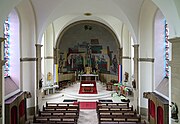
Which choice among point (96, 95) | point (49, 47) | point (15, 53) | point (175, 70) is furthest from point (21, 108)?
point (49, 47)

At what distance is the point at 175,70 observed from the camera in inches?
302

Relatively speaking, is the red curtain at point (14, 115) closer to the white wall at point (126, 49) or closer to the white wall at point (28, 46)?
the white wall at point (28, 46)

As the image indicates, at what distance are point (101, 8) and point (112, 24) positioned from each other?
6.06 meters

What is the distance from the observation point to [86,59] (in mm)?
26828

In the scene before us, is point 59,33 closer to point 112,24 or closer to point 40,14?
point 112,24

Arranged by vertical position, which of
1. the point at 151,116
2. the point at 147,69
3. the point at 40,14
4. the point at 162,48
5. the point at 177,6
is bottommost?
the point at 151,116

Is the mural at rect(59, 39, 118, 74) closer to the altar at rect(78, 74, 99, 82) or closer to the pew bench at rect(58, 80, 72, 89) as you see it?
the altar at rect(78, 74, 99, 82)

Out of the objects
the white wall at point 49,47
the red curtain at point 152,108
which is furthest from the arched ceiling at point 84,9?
the white wall at point 49,47

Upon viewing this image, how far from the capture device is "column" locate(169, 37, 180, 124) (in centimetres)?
737

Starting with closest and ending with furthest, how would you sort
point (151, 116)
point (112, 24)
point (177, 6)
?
point (177, 6) → point (151, 116) → point (112, 24)

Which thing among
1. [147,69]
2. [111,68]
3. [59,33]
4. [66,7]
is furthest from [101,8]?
[111,68]

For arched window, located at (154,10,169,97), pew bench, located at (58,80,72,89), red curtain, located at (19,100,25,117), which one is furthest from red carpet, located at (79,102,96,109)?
pew bench, located at (58,80,72,89)

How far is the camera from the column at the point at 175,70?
7375mm

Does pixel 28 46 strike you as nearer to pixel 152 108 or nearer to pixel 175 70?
pixel 152 108
